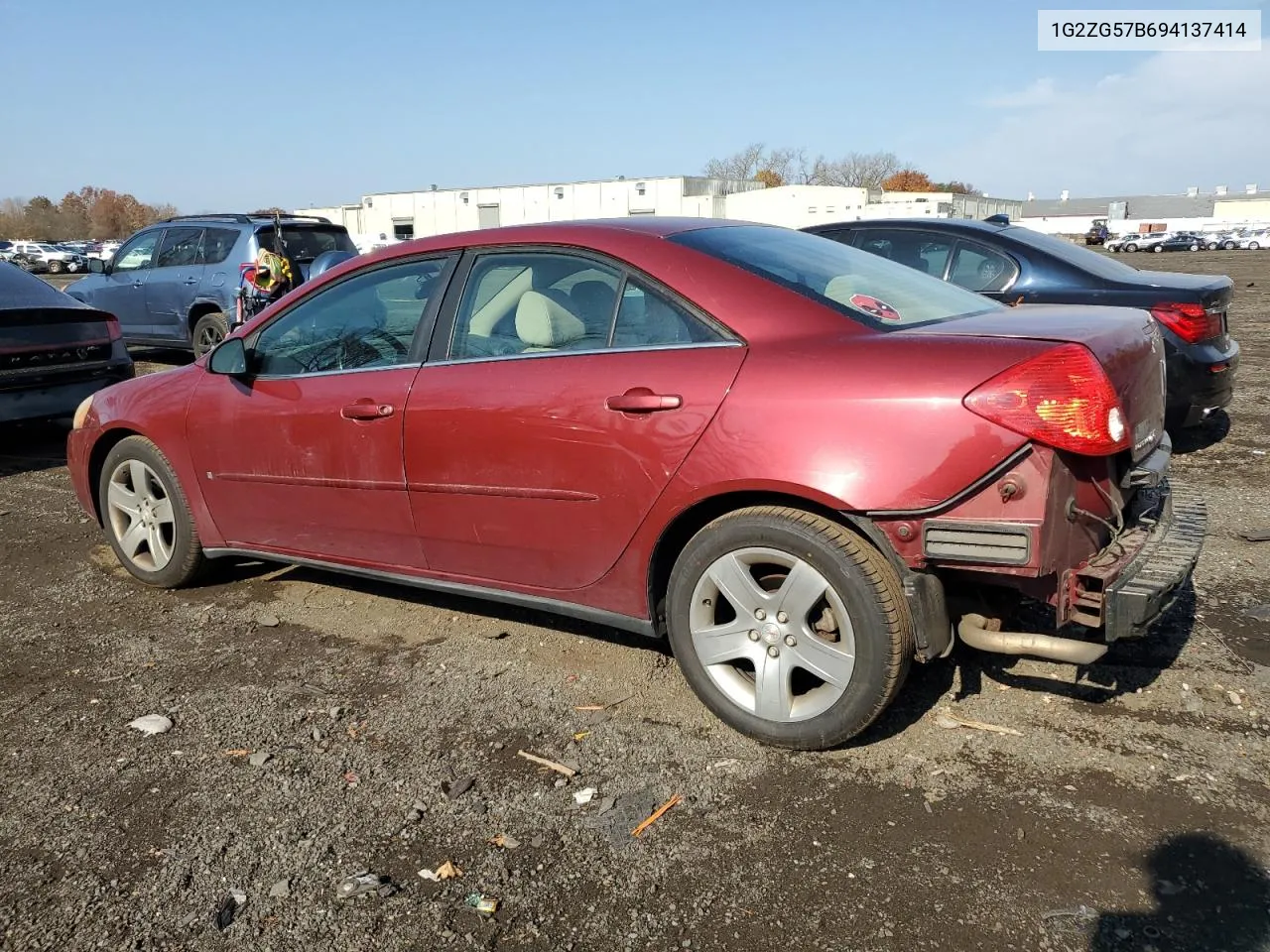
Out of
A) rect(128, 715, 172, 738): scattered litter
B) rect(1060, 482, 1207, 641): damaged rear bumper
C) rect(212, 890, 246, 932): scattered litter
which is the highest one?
rect(1060, 482, 1207, 641): damaged rear bumper

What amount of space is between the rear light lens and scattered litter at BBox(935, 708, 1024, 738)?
1.01 m

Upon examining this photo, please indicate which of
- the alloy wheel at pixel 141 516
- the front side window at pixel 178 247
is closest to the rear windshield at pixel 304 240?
the front side window at pixel 178 247

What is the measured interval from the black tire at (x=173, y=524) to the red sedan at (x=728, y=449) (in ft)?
1.65

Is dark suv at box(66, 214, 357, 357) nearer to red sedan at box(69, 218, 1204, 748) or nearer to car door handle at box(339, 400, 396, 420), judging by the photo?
red sedan at box(69, 218, 1204, 748)

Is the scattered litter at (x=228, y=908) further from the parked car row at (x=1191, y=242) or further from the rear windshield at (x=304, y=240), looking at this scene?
the parked car row at (x=1191, y=242)

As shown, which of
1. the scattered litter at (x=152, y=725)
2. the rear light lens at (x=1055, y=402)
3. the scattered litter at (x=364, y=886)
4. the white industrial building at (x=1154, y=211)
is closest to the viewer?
the scattered litter at (x=364, y=886)

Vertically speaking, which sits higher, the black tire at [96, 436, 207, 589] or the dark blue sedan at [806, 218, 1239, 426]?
the dark blue sedan at [806, 218, 1239, 426]

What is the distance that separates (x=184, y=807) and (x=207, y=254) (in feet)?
32.2

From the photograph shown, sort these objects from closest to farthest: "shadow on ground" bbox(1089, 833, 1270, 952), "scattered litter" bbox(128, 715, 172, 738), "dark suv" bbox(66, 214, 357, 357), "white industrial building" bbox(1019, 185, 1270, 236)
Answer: "shadow on ground" bbox(1089, 833, 1270, 952) < "scattered litter" bbox(128, 715, 172, 738) < "dark suv" bbox(66, 214, 357, 357) < "white industrial building" bbox(1019, 185, 1270, 236)

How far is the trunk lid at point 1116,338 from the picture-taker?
2.73 meters

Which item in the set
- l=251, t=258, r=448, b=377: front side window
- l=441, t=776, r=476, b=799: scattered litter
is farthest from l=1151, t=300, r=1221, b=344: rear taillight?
l=441, t=776, r=476, b=799: scattered litter

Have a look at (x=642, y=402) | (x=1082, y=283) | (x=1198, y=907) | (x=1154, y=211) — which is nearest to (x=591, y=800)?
(x=642, y=402)

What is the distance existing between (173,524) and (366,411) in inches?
60.4

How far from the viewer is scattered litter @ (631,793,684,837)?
2.64 m
